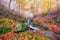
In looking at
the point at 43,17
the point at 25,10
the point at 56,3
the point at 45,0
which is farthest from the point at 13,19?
the point at 56,3

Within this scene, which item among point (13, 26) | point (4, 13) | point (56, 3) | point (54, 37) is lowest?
point (54, 37)

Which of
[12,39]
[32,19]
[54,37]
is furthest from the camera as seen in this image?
[32,19]

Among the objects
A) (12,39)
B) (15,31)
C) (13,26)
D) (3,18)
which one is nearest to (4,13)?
(3,18)

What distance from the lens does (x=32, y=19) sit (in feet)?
20.5

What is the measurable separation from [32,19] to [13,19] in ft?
3.01

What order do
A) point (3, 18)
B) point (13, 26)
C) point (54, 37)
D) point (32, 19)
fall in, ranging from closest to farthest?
point (54, 37), point (13, 26), point (3, 18), point (32, 19)

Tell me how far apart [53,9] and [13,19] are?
81.0 inches

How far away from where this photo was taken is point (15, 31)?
16.6ft

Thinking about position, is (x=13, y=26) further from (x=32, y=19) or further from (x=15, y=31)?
(x=32, y=19)

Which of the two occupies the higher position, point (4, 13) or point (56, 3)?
point (56, 3)

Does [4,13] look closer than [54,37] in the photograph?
No

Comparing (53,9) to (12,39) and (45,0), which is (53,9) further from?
(12,39)

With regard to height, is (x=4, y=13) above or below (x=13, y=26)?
above

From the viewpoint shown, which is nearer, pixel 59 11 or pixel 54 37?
pixel 54 37
